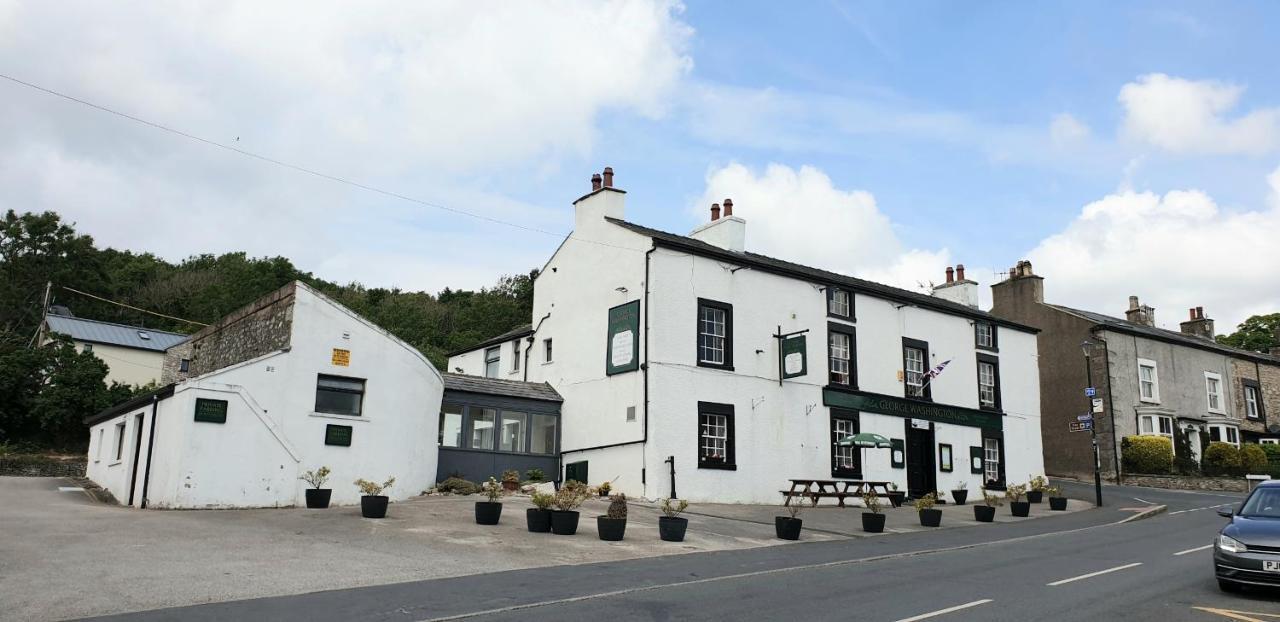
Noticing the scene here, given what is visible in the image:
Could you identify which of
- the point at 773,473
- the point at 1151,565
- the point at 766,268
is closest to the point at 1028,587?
the point at 1151,565

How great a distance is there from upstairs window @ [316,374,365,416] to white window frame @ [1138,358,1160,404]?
37.7 metres

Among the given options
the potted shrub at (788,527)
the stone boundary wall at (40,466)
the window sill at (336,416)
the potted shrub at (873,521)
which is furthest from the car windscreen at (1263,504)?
the stone boundary wall at (40,466)

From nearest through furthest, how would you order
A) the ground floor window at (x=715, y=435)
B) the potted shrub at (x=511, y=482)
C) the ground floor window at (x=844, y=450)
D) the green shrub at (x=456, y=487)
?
the green shrub at (x=456, y=487) → the potted shrub at (x=511, y=482) → the ground floor window at (x=715, y=435) → the ground floor window at (x=844, y=450)

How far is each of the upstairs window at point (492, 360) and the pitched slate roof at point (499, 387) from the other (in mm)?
5405

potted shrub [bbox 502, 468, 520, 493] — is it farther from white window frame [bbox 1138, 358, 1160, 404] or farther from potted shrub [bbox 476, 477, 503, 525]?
white window frame [bbox 1138, 358, 1160, 404]

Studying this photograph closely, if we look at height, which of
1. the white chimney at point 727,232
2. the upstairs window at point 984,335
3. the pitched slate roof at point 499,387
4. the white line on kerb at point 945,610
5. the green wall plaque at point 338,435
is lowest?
the white line on kerb at point 945,610

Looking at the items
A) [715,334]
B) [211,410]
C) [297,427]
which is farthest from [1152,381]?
[211,410]

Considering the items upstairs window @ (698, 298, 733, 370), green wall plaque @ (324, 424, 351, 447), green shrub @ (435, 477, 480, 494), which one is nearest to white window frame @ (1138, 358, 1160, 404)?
upstairs window @ (698, 298, 733, 370)

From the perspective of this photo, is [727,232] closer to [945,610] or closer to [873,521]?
[873,521]

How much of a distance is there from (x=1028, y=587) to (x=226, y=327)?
22407 mm

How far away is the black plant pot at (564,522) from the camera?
17.1m

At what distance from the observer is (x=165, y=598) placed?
10258 millimetres

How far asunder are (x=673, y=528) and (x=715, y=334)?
10634 mm

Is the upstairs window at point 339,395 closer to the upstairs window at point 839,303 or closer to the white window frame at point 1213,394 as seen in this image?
the upstairs window at point 839,303
